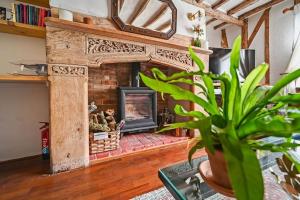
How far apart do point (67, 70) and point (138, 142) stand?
1274mm

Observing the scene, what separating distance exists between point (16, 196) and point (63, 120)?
0.66 metres

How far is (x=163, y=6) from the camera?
2.36 metres

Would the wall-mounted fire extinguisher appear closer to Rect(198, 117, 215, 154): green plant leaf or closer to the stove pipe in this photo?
the stove pipe

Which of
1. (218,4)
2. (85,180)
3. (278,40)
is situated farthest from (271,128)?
(278,40)

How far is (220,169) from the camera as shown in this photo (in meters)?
0.51

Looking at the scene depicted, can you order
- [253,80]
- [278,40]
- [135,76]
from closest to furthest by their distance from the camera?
[253,80] < [135,76] < [278,40]

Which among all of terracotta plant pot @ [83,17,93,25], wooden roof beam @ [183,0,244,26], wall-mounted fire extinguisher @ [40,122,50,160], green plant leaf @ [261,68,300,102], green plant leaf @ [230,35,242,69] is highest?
wooden roof beam @ [183,0,244,26]

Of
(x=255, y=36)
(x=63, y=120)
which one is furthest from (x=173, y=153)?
(x=255, y=36)

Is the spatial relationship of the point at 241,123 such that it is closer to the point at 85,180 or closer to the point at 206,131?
the point at 206,131

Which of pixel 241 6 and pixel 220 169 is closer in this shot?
pixel 220 169

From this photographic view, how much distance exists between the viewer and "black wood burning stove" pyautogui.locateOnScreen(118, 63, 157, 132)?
2.30 meters

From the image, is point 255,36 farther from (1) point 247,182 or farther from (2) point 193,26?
(1) point 247,182

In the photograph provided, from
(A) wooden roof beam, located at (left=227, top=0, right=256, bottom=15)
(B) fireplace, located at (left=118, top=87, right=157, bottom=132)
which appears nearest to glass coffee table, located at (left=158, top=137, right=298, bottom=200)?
(B) fireplace, located at (left=118, top=87, right=157, bottom=132)

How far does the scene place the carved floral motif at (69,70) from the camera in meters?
1.53
